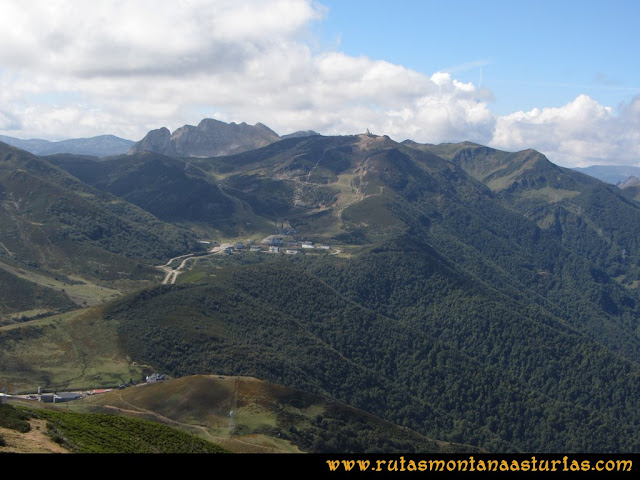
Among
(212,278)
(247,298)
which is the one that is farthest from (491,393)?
(212,278)

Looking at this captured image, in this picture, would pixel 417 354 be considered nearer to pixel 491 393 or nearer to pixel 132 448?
pixel 491 393

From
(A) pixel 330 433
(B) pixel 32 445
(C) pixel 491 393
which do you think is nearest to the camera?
(B) pixel 32 445

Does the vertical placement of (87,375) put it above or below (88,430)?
below

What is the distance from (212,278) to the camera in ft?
601

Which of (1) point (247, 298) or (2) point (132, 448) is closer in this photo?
(2) point (132, 448)

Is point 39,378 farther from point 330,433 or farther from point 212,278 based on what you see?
point 212,278

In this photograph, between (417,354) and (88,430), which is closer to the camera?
(88,430)
